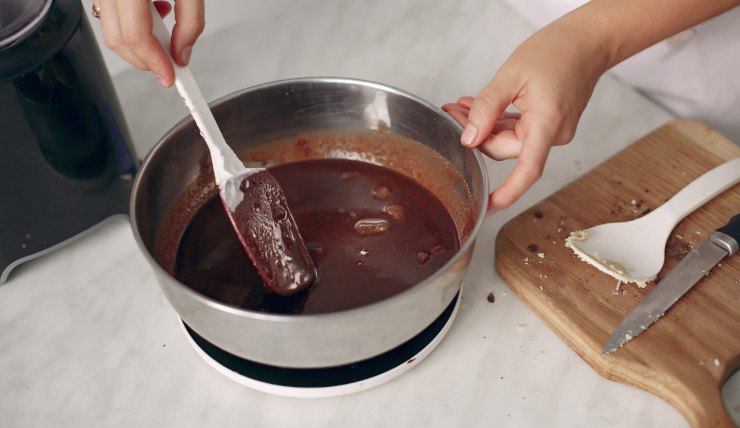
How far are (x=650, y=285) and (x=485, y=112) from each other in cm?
27

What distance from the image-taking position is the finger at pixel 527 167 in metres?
0.81

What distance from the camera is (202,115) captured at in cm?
83

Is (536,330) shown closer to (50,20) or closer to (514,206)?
(514,206)

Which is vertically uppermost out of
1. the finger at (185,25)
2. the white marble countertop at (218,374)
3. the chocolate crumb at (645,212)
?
the finger at (185,25)

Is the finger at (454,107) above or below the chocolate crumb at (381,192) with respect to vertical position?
above

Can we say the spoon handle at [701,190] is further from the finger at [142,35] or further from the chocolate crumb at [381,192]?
the finger at [142,35]

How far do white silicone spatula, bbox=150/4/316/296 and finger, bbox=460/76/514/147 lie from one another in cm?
23

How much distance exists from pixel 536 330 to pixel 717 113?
0.54m

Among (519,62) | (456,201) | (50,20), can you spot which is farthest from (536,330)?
(50,20)

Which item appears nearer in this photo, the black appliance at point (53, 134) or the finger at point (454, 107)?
the black appliance at point (53, 134)

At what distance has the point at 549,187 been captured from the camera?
1.04m

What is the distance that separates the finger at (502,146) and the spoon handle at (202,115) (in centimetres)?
29

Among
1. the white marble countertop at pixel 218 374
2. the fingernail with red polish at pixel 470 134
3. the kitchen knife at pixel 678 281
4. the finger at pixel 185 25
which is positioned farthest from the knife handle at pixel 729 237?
the finger at pixel 185 25

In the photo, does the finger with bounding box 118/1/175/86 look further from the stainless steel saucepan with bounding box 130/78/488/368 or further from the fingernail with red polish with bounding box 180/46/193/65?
the stainless steel saucepan with bounding box 130/78/488/368
